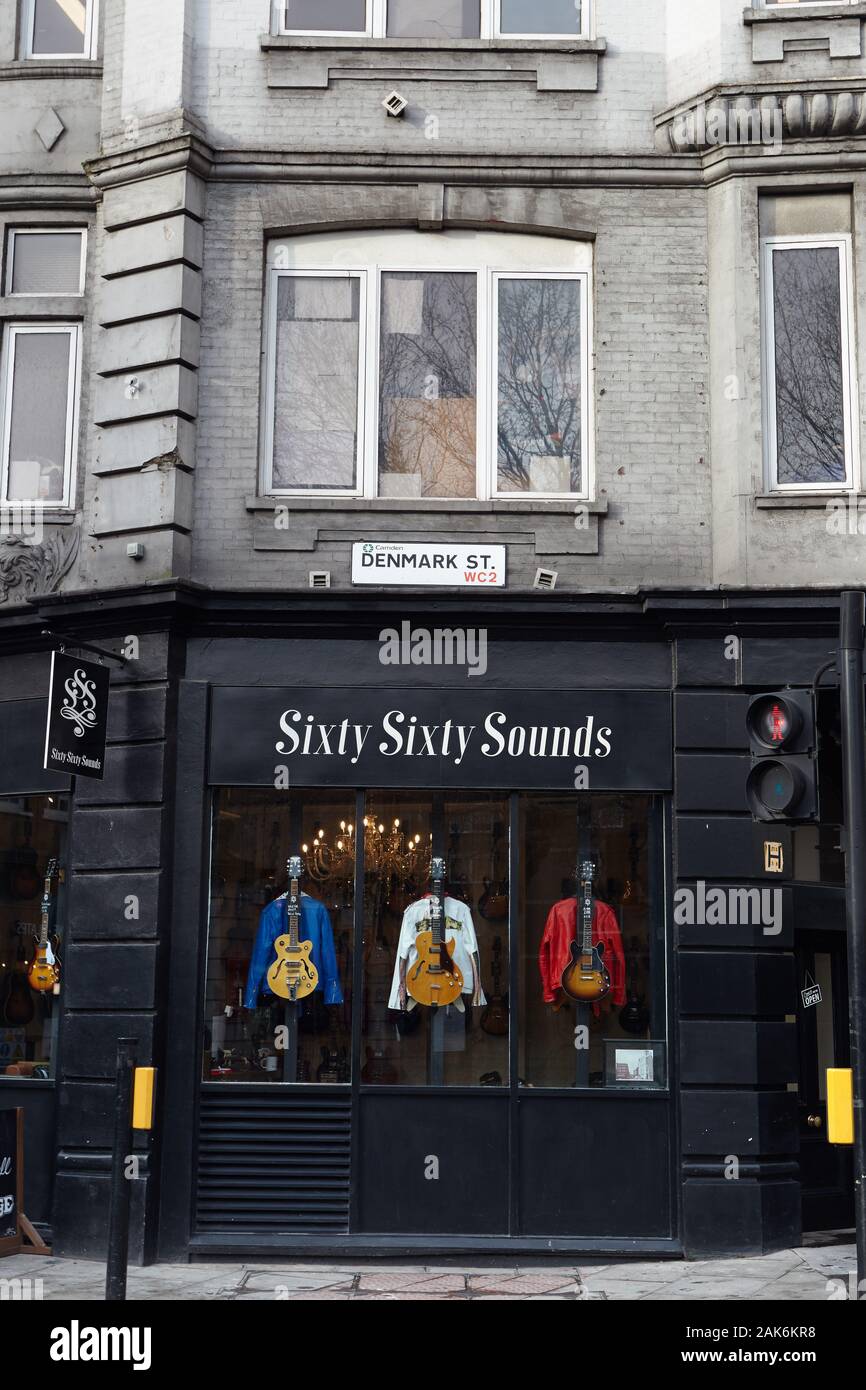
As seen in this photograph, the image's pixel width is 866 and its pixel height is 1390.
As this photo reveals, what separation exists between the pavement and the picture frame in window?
122cm

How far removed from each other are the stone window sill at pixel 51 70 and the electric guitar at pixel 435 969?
7.38 m

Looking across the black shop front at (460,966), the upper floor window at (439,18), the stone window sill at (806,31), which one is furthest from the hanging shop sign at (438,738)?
the upper floor window at (439,18)

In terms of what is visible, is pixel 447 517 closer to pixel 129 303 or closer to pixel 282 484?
pixel 282 484

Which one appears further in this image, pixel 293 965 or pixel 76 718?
pixel 293 965

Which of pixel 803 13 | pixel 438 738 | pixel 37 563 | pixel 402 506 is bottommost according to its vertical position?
pixel 438 738

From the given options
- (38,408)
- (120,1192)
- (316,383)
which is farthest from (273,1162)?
(38,408)

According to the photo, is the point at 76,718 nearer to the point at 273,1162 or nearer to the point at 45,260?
the point at 273,1162

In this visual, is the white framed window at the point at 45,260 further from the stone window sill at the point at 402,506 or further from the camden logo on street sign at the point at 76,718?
the camden logo on street sign at the point at 76,718

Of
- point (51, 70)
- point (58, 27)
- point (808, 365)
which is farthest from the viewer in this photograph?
point (58, 27)

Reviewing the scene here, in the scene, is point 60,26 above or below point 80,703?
above

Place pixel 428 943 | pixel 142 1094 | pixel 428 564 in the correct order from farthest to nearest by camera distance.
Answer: pixel 428 564 → pixel 428 943 → pixel 142 1094

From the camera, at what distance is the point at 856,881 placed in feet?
26.7

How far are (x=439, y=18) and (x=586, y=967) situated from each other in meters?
7.81
